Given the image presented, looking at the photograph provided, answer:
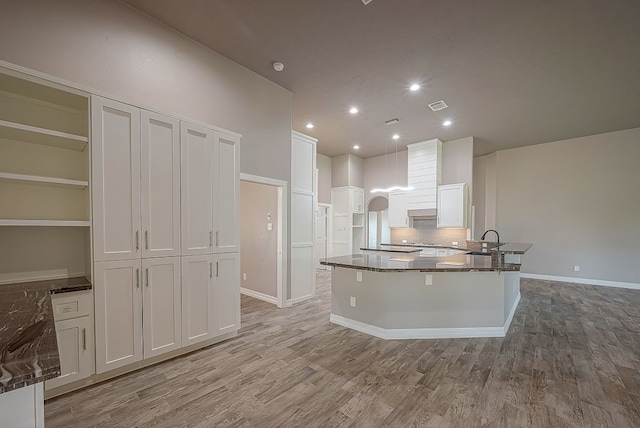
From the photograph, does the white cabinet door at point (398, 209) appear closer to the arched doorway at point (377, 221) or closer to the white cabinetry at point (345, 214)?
the arched doorway at point (377, 221)

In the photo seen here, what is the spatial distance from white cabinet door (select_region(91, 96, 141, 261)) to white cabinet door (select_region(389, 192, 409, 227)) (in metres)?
6.45

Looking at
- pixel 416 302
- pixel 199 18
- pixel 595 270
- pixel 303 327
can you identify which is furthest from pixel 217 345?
pixel 595 270

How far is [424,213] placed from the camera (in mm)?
7238

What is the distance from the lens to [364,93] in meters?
4.59

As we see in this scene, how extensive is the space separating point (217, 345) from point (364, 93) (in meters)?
4.30

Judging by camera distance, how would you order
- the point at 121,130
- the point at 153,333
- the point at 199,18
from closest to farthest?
the point at 121,130, the point at 153,333, the point at 199,18

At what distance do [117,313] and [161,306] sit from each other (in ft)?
1.19

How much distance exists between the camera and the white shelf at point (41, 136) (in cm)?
203

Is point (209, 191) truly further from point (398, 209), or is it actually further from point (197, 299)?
point (398, 209)

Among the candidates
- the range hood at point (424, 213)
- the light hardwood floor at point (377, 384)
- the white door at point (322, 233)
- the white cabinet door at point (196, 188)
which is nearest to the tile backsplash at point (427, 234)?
the range hood at point (424, 213)

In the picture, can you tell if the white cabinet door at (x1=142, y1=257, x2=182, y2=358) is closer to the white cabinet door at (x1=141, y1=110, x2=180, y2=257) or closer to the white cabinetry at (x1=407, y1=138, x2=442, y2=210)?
the white cabinet door at (x1=141, y1=110, x2=180, y2=257)

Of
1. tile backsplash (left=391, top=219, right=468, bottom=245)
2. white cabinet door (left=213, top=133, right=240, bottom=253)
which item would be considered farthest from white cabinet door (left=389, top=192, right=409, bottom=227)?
white cabinet door (left=213, top=133, right=240, bottom=253)

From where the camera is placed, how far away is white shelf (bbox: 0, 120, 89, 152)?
2025mm

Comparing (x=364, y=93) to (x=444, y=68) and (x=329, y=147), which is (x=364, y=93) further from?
(x=329, y=147)
